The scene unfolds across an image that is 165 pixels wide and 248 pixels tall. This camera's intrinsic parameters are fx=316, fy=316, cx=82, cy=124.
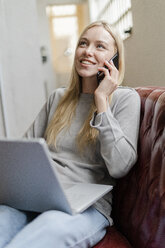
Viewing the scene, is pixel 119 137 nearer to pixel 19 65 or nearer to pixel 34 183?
pixel 34 183

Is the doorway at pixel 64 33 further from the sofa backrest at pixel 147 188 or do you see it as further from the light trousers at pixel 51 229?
the light trousers at pixel 51 229

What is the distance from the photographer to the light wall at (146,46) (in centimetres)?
175

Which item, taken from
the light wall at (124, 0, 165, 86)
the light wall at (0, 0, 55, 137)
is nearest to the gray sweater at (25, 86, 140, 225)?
the light wall at (124, 0, 165, 86)

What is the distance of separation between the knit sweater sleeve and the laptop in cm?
10

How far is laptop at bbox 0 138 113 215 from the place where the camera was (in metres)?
0.73

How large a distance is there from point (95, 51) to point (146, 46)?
95cm

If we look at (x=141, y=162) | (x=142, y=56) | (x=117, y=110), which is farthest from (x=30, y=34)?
(x=141, y=162)

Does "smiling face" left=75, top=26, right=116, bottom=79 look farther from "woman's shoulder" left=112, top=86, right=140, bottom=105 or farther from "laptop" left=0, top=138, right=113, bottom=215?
"laptop" left=0, top=138, right=113, bottom=215

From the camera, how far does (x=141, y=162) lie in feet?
3.21

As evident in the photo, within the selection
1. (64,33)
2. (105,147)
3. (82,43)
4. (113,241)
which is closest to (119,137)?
(105,147)

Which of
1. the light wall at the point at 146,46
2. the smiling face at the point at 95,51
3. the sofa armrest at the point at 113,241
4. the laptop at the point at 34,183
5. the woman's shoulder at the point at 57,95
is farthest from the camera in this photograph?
the light wall at the point at 146,46

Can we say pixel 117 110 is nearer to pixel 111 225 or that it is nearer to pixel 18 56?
pixel 111 225

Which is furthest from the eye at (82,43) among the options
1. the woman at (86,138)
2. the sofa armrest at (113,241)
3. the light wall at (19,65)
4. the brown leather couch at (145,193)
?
the light wall at (19,65)

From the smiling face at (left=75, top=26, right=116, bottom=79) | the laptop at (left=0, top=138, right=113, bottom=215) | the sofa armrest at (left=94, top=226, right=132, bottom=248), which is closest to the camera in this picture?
the laptop at (left=0, top=138, right=113, bottom=215)
